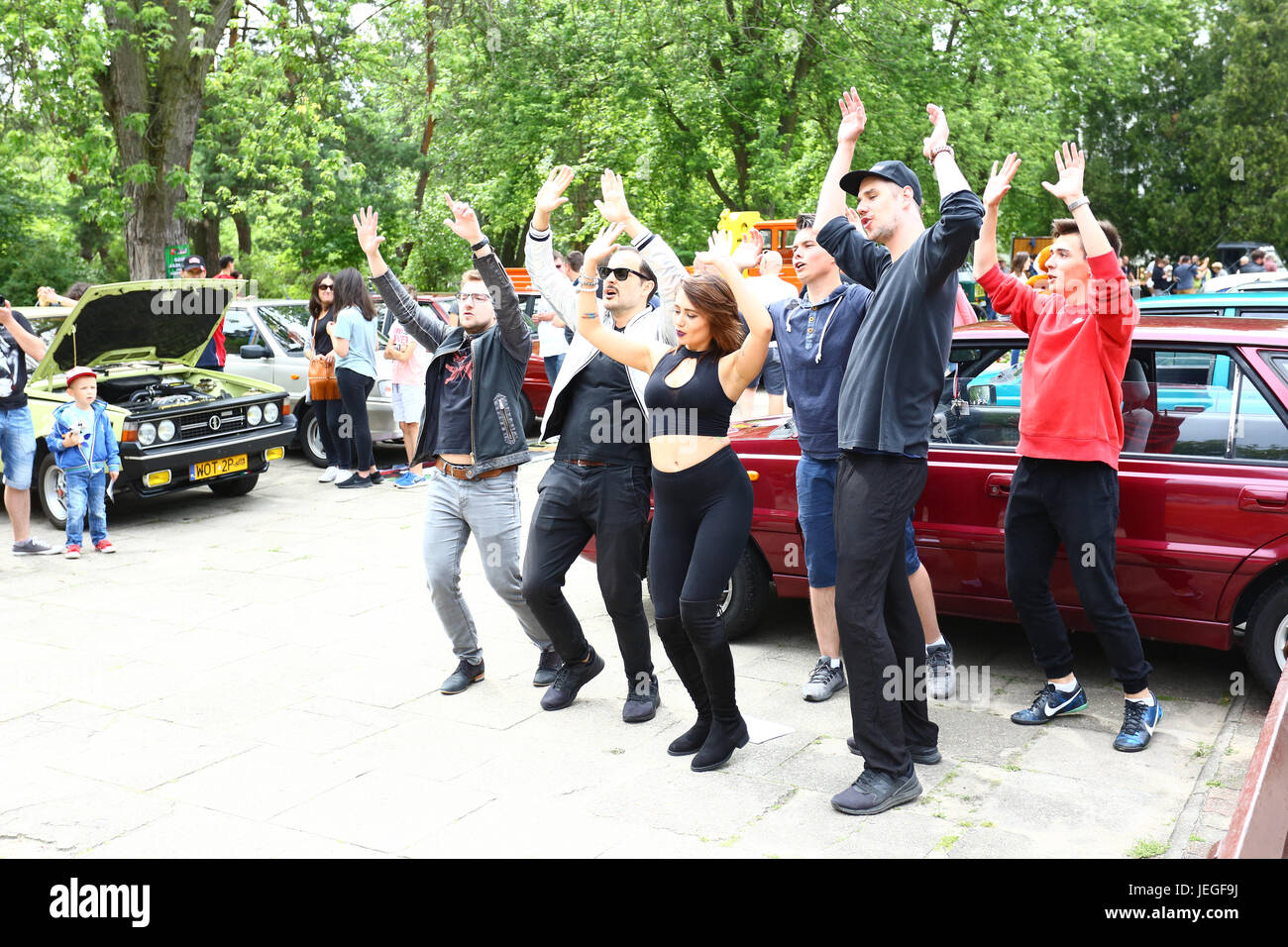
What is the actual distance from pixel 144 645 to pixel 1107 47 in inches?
1047

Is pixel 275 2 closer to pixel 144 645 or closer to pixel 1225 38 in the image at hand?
pixel 144 645

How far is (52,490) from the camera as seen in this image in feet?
32.6

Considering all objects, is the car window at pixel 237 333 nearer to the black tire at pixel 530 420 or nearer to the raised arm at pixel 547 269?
the black tire at pixel 530 420

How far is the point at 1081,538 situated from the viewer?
484 cm

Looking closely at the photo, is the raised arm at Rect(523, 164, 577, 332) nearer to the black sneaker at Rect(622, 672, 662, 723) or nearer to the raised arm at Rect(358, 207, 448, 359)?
the raised arm at Rect(358, 207, 448, 359)

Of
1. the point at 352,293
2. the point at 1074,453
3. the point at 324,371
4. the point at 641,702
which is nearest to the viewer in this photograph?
the point at 1074,453

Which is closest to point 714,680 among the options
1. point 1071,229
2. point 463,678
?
point 463,678

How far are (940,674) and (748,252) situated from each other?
2209mm

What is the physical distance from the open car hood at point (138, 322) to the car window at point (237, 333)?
2.48m

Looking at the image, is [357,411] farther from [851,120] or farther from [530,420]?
[851,120]

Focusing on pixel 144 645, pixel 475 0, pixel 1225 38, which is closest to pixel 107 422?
pixel 144 645

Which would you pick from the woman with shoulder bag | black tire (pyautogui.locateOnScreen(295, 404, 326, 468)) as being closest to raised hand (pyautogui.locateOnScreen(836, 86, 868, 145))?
the woman with shoulder bag

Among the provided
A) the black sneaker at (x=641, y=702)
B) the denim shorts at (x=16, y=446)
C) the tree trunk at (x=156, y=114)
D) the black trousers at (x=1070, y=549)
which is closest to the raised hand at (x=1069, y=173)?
the black trousers at (x=1070, y=549)

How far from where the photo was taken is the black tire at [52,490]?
9852 mm
